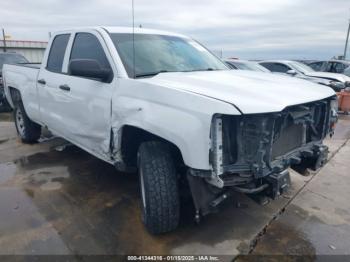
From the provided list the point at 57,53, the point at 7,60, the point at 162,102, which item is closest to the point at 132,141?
the point at 162,102

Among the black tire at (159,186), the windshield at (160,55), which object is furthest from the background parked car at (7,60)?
the black tire at (159,186)

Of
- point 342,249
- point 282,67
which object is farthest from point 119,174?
point 282,67

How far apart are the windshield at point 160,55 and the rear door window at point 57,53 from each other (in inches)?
44.9

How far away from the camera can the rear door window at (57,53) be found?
420cm

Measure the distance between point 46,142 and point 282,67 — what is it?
925 centimetres

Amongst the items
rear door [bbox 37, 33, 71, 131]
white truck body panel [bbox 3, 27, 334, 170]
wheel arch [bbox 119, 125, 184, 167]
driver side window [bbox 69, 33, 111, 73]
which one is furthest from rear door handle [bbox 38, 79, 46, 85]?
wheel arch [bbox 119, 125, 184, 167]

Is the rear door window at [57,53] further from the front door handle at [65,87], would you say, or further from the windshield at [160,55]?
the windshield at [160,55]

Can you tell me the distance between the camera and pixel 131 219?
3.24m

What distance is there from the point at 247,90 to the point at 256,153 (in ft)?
1.68

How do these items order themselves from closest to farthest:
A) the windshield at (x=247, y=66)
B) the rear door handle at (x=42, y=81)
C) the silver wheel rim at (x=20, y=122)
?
1. the rear door handle at (x=42, y=81)
2. the silver wheel rim at (x=20, y=122)
3. the windshield at (x=247, y=66)

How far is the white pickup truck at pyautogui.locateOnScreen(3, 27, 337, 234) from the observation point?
2.28 meters

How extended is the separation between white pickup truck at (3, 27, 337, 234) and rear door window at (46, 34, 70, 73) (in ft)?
0.26

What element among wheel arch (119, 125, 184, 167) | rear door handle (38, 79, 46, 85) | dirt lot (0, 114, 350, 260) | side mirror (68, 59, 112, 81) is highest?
side mirror (68, 59, 112, 81)

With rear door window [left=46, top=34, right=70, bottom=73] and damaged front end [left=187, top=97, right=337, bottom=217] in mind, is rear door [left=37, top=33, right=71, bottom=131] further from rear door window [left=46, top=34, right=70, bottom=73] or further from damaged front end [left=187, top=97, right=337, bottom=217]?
damaged front end [left=187, top=97, right=337, bottom=217]
